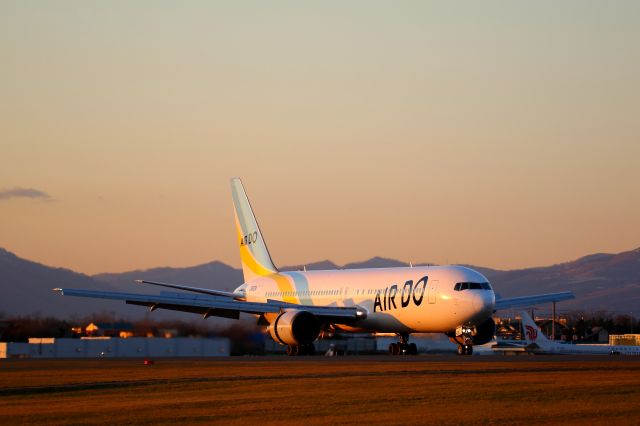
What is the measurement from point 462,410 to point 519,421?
7.10 ft

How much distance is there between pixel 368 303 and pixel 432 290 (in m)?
5.18

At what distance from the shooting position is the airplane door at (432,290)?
52.2 m

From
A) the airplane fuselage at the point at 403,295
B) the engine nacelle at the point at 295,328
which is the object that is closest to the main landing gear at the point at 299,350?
the engine nacelle at the point at 295,328

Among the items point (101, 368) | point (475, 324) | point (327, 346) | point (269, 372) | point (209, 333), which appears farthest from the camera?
point (327, 346)

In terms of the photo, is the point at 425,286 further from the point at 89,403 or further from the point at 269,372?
the point at 89,403

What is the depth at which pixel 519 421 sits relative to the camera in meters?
19.8

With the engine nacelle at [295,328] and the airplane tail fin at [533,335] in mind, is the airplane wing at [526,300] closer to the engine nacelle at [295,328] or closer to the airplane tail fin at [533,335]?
the engine nacelle at [295,328]

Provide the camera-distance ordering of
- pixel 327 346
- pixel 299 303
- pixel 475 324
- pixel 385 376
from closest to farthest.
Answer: pixel 385 376
pixel 475 324
pixel 299 303
pixel 327 346

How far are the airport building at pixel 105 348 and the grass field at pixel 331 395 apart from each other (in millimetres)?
18832

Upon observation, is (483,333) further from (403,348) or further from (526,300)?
(403,348)

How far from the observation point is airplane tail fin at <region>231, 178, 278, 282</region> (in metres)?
68.5

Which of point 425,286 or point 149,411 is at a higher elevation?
point 425,286

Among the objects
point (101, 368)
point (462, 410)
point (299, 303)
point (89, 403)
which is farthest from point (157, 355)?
point (462, 410)

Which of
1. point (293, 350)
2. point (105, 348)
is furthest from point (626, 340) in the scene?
point (105, 348)
